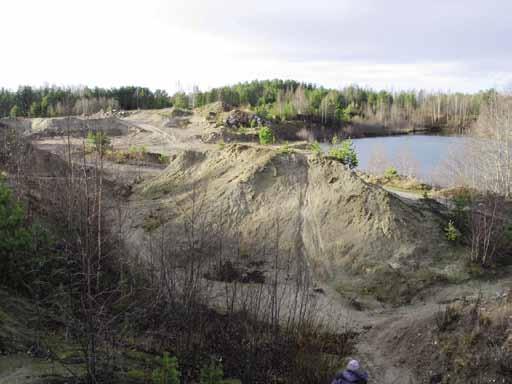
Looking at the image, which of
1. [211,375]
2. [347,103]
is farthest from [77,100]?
[211,375]

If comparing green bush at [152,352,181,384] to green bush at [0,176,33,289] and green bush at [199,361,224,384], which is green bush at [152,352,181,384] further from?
green bush at [0,176,33,289]

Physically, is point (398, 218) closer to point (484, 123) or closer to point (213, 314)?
point (213, 314)

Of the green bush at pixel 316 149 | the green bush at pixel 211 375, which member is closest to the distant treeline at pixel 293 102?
the green bush at pixel 316 149

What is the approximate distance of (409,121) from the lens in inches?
3878

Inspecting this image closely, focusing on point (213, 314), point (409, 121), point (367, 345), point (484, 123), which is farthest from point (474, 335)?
point (409, 121)

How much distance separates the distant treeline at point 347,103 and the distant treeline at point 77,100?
627 centimetres

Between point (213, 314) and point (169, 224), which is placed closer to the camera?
point (213, 314)

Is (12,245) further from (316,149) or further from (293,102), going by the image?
(293,102)

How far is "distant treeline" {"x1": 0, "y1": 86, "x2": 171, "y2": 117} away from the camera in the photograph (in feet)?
214

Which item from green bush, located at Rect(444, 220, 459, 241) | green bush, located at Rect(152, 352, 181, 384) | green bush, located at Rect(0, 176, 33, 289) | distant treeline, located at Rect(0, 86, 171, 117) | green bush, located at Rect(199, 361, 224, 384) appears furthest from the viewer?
distant treeline, located at Rect(0, 86, 171, 117)

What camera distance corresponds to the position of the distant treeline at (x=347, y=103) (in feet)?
295

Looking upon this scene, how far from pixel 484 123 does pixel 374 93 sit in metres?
90.5

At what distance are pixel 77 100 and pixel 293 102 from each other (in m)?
40.6

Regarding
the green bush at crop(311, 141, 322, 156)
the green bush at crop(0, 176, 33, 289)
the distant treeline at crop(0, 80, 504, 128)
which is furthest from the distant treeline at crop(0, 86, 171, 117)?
the green bush at crop(0, 176, 33, 289)
